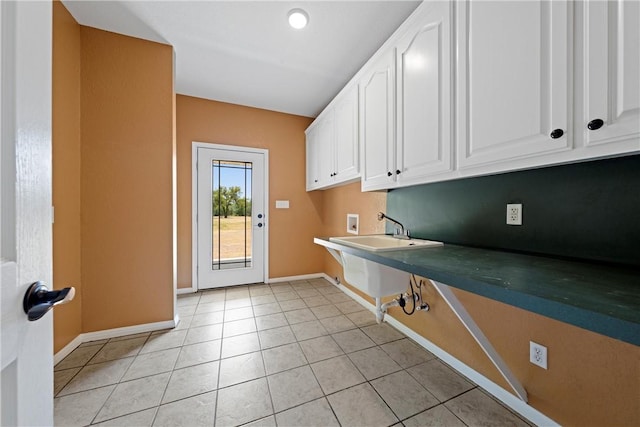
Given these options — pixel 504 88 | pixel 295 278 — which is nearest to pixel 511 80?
pixel 504 88

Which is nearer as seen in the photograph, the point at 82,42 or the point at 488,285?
the point at 488,285

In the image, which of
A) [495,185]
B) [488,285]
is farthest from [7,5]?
[495,185]

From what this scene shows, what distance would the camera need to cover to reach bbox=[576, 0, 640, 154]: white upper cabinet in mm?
700

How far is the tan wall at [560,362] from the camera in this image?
0.94 metres

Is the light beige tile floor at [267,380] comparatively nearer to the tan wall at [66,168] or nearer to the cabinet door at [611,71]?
the tan wall at [66,168]

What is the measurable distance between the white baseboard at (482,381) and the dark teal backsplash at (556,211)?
83 centimetres

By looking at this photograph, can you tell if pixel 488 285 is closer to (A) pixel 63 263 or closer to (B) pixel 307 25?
(B) pixel 307 25

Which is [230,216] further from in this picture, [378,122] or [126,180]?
[378,122]

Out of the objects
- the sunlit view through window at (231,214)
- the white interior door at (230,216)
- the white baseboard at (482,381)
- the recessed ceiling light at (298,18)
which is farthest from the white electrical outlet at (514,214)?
the sunlit view through window at (231,214)

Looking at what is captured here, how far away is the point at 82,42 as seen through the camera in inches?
76.7

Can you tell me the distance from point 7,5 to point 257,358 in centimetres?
196

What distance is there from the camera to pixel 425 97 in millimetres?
1394

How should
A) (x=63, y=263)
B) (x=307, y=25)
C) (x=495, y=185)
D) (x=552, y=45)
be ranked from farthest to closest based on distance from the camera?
(x=307, y=25) → (x=63, y=263) → (x=495, y=185) → (x=552, y=45)

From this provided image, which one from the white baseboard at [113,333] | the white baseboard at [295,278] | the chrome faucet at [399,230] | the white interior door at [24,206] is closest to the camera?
the white interior door at [24,206]
